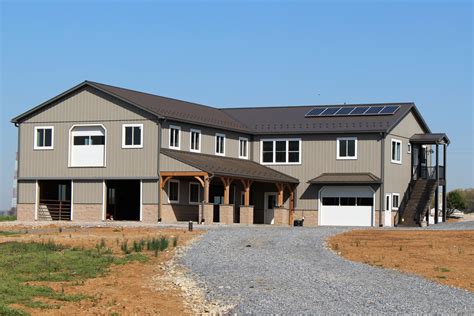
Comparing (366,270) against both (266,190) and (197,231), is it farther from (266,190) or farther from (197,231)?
(266,190)

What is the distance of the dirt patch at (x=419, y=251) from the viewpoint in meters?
23.5

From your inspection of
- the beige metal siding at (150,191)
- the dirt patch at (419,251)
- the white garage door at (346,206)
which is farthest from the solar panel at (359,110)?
the dirt patch at (419,251)

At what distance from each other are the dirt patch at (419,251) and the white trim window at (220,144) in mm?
14911

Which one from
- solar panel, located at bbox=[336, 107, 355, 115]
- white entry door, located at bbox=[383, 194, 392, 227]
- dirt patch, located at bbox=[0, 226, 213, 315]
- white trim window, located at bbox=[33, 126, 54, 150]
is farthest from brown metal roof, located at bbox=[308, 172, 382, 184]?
dirt patch, located at bbox=[0, 226, 213, 315]

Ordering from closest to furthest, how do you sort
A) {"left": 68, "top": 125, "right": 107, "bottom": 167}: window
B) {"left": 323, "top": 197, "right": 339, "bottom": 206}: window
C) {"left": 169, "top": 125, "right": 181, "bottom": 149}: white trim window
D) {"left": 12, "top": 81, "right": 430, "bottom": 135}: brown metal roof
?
{"left": 169, "top": 125, "right": 181, "bottom": 149}: white trim window, {"left": 68, "top": 125, "right": 107, "bottom": 167}: window, {"left": 12, "top": 81, "right": 430, "bottom": 135}: brown metal roof, {"left": 323, "top": 197, "right": 339, "bottom": 206}: window

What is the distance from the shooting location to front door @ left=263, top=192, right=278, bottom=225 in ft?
169

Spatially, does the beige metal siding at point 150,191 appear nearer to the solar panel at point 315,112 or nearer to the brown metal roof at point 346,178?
the brown metal roof at point 346,178

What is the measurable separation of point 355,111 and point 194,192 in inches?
452

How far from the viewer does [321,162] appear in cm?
5016

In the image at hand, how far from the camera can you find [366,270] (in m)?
23.4

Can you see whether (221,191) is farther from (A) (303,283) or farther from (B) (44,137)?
(A) (303,283)

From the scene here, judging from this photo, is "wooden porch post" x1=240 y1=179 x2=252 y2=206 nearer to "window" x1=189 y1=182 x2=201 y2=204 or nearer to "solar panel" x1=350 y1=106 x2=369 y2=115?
"window" x1=189 y1=182 x2=201 y2=204

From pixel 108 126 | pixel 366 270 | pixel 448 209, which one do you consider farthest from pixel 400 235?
pixel 448 209

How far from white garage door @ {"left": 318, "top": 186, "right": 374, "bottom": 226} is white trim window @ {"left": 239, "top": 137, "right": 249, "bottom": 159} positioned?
5095 millimetres
